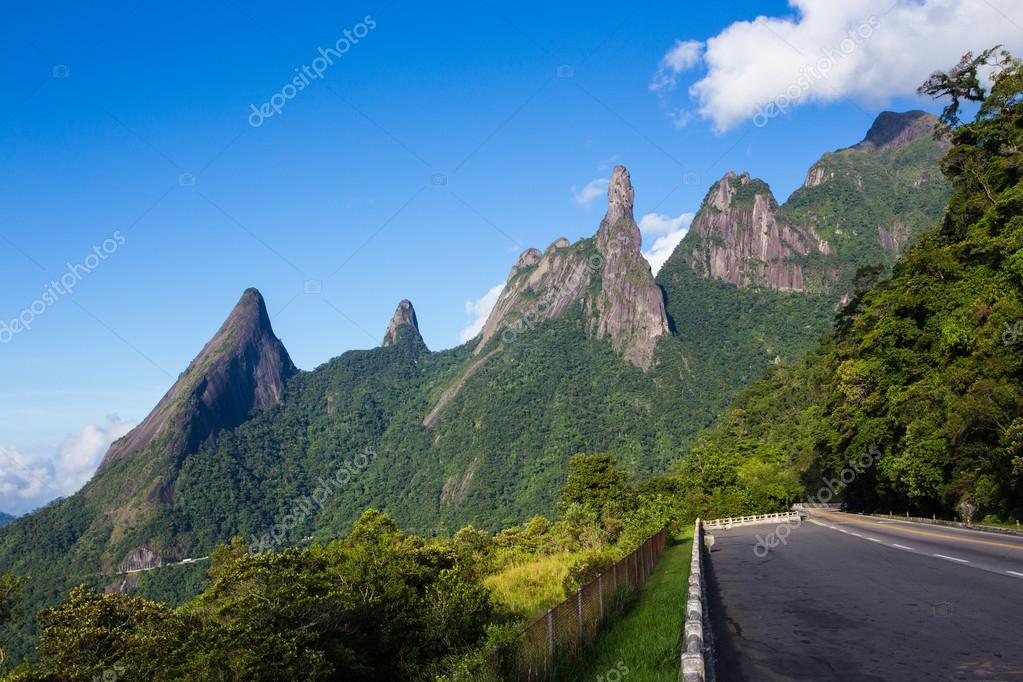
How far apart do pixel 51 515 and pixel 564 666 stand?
20727cm

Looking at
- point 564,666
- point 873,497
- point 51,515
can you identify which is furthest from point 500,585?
point 51,515

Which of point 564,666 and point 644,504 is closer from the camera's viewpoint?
point 564,666

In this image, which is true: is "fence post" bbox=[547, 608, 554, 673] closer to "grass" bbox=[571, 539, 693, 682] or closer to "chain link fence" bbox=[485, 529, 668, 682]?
"chain link fence" bbox=[485, 529, 668, 682]

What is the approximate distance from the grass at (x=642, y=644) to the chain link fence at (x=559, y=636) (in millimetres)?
250

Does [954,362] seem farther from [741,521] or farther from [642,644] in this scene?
[642,644]

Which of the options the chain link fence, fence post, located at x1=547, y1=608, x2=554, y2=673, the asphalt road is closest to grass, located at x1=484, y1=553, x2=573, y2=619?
the asphalt road

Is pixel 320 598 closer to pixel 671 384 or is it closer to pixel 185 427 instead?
pixel 671 384

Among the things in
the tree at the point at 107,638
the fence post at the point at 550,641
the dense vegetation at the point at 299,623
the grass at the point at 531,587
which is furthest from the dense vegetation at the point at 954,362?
the tree at the point at 107,638

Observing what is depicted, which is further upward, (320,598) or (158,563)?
(320,598)

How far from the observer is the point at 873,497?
175ft

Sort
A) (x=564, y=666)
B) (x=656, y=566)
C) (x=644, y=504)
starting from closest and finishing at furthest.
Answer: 1. (x=564, y=666)
2. (x=656, y=566)
3. (x=644, y=504)

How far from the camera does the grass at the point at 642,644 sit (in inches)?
328

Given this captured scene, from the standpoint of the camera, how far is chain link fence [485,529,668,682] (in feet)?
23.8

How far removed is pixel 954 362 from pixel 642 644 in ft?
109
